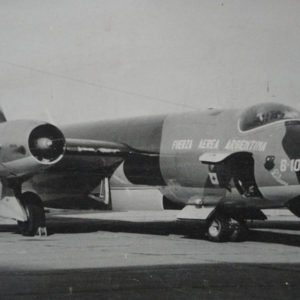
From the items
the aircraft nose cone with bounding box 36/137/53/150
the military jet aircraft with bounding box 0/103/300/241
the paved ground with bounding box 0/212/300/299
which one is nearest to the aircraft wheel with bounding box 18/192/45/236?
the military jet aircraft with bounding box 0/103/300/241

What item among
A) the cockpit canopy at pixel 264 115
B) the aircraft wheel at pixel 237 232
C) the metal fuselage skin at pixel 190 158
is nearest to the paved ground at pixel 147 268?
the aircraft wheel at pixel 237 232

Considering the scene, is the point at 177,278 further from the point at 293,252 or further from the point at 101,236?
the point at 101,236

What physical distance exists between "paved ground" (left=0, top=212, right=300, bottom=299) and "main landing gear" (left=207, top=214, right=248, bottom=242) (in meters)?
0.22

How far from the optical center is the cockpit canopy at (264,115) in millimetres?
12453

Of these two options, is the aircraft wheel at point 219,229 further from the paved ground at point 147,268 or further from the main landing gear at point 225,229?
the paved ground at point 147,268

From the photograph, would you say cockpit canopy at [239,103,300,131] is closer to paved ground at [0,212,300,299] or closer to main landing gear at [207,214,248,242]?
main landing gear at [207,214,248,242]

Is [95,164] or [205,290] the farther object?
[95,164]

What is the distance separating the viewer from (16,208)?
46.8ft

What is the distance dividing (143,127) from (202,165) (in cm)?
243

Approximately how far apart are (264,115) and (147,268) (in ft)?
17.6

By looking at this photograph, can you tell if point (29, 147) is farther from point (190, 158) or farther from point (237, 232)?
point (237, 232)

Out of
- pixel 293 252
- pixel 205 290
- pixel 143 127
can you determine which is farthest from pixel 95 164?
pixel 205 290

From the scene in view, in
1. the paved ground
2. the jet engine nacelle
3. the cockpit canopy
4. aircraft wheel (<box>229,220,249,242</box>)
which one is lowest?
aircraft wheel (<box>229,220,249,242</box>)

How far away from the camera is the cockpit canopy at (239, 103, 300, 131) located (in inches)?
490
